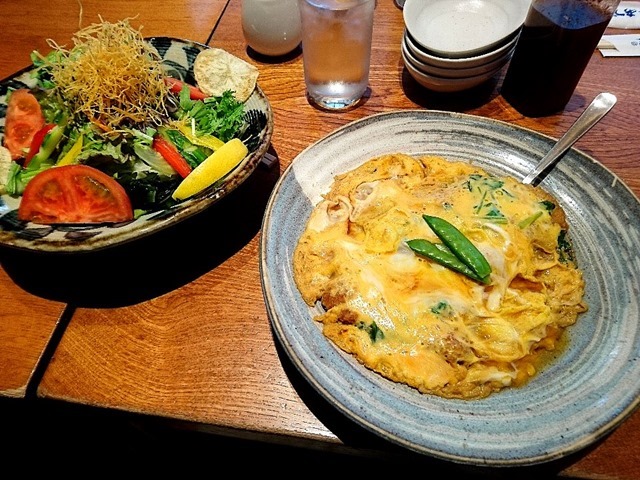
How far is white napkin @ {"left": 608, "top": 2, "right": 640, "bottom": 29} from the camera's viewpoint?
244 cm

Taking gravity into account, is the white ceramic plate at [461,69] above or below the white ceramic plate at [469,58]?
below

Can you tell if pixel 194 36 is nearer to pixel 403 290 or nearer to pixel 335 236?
pixel 335 236

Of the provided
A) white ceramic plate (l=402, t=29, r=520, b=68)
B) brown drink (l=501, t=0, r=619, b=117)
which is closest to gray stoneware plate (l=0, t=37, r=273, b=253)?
white ceramic plate (l=402, t=29, r=520, b=68)

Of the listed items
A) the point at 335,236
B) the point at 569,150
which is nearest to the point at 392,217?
the point at 335,236

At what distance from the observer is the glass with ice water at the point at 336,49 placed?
192cm

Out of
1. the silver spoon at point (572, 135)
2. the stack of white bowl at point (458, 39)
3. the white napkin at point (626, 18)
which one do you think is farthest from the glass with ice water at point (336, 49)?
the white napkin at point (626, 18)

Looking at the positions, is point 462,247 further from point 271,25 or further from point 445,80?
point 271,25

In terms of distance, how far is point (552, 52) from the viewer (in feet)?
6.17

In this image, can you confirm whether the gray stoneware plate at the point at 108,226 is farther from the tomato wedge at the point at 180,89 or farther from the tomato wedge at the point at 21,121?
the tomato wedge at the point at 180,89

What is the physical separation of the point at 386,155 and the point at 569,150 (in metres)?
0.63

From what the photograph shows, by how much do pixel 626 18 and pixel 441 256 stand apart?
212 centimetres

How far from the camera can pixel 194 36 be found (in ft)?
8.26

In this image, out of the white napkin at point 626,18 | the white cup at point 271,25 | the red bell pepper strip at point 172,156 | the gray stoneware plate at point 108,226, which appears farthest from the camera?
the white napkin at point 626,18

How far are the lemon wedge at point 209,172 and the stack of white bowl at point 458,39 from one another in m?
0.98
